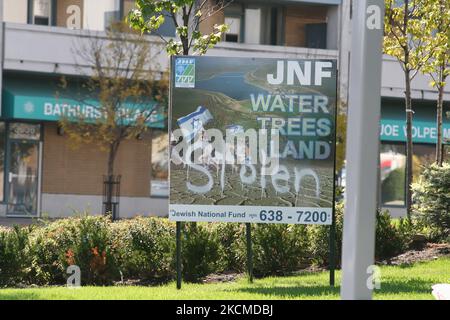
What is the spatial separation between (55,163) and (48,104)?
2.83 metres

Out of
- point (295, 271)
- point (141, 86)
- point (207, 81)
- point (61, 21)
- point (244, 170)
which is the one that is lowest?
point (295, 271)

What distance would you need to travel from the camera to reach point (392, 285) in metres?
11.9

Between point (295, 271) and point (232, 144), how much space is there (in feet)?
11.8

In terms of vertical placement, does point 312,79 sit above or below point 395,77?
below

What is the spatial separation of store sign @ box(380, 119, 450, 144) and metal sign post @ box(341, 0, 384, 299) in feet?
96.9

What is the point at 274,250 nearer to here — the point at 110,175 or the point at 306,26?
the point at 110,175

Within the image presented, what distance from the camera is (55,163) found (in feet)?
113

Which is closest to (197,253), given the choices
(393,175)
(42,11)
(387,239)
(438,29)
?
(387,239)

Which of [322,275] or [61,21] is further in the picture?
[61,21]

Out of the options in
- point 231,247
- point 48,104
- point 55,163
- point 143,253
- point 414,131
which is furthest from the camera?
point 414,131
